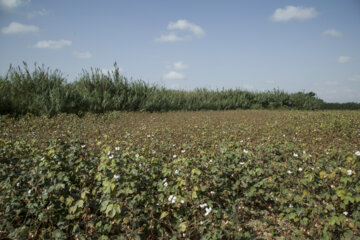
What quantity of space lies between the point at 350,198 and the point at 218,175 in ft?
4.97

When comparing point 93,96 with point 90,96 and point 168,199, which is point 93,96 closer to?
point 90,96

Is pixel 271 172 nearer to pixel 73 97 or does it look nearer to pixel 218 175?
pixel 218 175

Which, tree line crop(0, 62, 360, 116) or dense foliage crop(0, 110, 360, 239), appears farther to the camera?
tree line crop(0, 62, 360, 116)

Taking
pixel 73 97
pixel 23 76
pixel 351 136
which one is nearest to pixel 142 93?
pixel 73 97

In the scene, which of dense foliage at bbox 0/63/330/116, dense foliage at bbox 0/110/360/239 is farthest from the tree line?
dense foliage at bbox 0/110/360/239

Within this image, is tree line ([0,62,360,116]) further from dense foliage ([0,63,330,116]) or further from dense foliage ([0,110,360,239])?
dense foliage ([0,110,360,239])

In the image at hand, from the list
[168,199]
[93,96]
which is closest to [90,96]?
[93,96]

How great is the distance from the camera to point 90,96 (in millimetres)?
11266

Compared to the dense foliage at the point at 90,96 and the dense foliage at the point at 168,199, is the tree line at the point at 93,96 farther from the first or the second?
the dense foliage at the point at 168,199

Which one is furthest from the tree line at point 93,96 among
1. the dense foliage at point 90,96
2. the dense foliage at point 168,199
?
the dense foliage at point 168,199

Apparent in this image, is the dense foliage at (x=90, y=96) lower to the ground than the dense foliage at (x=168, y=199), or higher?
higher

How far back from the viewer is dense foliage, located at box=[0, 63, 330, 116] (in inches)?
374

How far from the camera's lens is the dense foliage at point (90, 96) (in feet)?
31.1

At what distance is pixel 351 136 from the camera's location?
6.92 meters
